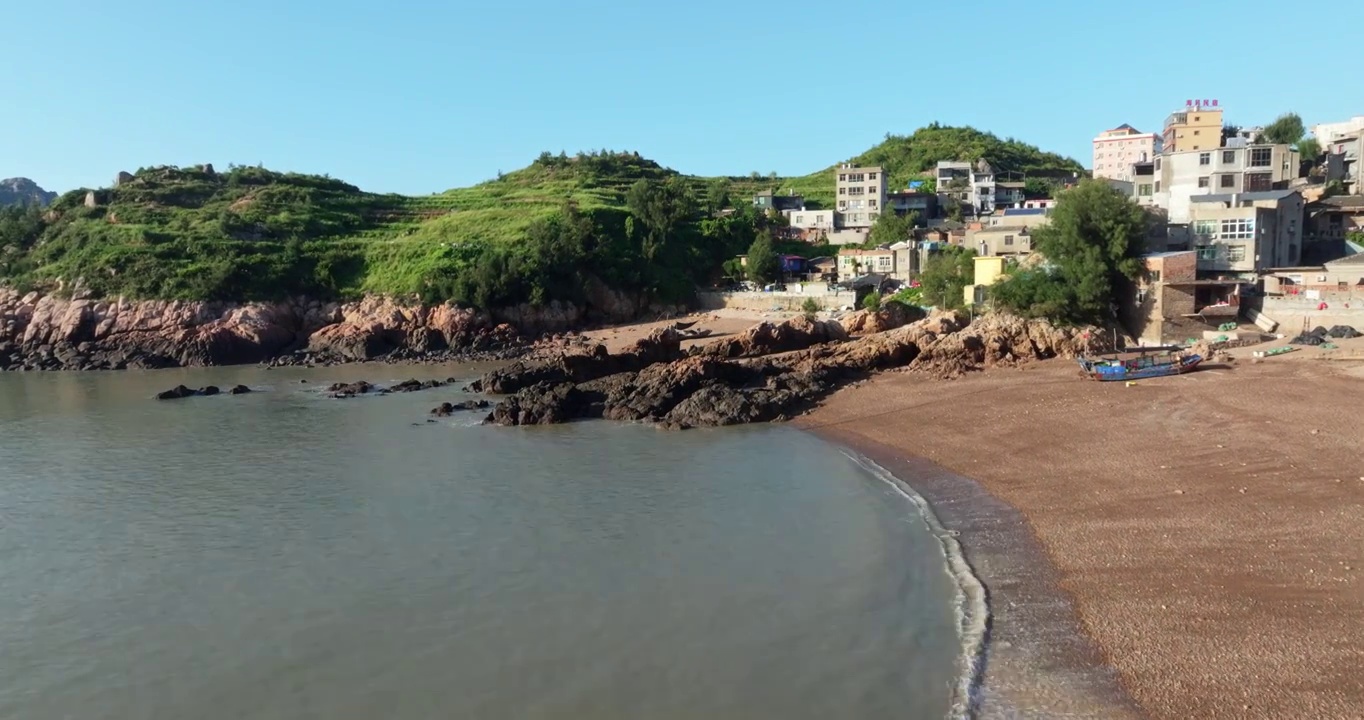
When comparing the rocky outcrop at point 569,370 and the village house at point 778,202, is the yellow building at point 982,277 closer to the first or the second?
the rocky outcrop at point 569,370

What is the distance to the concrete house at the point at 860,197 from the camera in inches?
2990

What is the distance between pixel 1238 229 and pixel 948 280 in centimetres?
1291

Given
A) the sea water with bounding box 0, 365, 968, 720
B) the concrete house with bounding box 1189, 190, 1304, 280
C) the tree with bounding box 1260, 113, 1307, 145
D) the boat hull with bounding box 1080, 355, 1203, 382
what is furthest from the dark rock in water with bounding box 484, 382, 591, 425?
the tree with bounding box 1260, 113, 1307, 145

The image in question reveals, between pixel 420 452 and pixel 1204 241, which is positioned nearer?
pixel 420 452

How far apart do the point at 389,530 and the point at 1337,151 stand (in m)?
67.4

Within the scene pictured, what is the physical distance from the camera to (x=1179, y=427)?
22422mm

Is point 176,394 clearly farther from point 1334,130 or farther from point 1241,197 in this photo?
point 1334,130

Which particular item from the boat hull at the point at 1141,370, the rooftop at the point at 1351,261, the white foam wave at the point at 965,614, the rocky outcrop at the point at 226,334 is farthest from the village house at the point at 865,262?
the white foam wave at the point at 965,614

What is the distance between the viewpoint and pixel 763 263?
59969mm

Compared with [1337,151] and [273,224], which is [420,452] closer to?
[273,224]

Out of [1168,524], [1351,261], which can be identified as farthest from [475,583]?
[1351,261]

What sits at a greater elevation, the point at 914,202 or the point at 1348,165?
the point at 1348,165

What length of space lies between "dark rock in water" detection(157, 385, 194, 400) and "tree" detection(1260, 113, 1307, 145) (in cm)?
7945

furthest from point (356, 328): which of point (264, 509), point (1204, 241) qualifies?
point (1204, 241)
